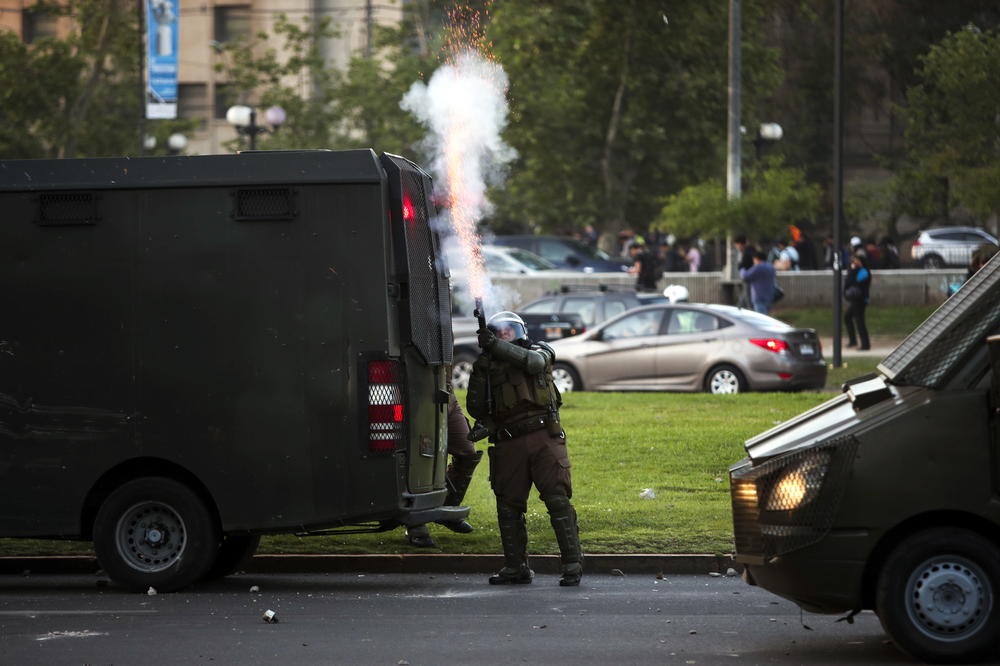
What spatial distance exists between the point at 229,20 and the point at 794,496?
6324 centimetres

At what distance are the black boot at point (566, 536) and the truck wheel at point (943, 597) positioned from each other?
3116mm

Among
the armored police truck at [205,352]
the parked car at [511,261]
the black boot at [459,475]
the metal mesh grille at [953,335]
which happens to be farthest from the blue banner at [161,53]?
the metal mesh grille at [953,335]

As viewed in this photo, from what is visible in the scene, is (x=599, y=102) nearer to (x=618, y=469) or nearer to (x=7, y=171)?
(x=618, y=469)

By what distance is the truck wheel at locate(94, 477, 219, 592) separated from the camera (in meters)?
10.2

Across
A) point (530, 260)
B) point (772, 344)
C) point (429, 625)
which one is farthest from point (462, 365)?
point (429, 625)

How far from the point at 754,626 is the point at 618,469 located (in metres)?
5.96

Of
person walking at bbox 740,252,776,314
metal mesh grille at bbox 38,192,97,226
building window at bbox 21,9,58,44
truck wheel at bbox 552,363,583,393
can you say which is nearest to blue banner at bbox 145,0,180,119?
person walking at bbox 740,252,776,314

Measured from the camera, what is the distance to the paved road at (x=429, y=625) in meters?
8.16

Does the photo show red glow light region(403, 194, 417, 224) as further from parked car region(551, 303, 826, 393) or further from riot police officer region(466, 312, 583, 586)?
parked car region(551, 303, 826, 393)

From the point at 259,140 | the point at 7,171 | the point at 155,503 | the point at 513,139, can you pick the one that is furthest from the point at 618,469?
the point at 259,140

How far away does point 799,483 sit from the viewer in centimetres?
780

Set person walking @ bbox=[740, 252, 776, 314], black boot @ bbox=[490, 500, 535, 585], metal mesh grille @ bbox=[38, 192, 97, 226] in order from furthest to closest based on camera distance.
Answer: person walking @ bbox=[740, 252, 776, 314] < black boot @ bbox=[490, 500, 535, 585] < metal mesh grille @ bbox=[38, 192, 97, 226]

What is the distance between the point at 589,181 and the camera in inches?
1719

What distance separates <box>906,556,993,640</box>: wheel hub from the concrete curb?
336 centimetres
